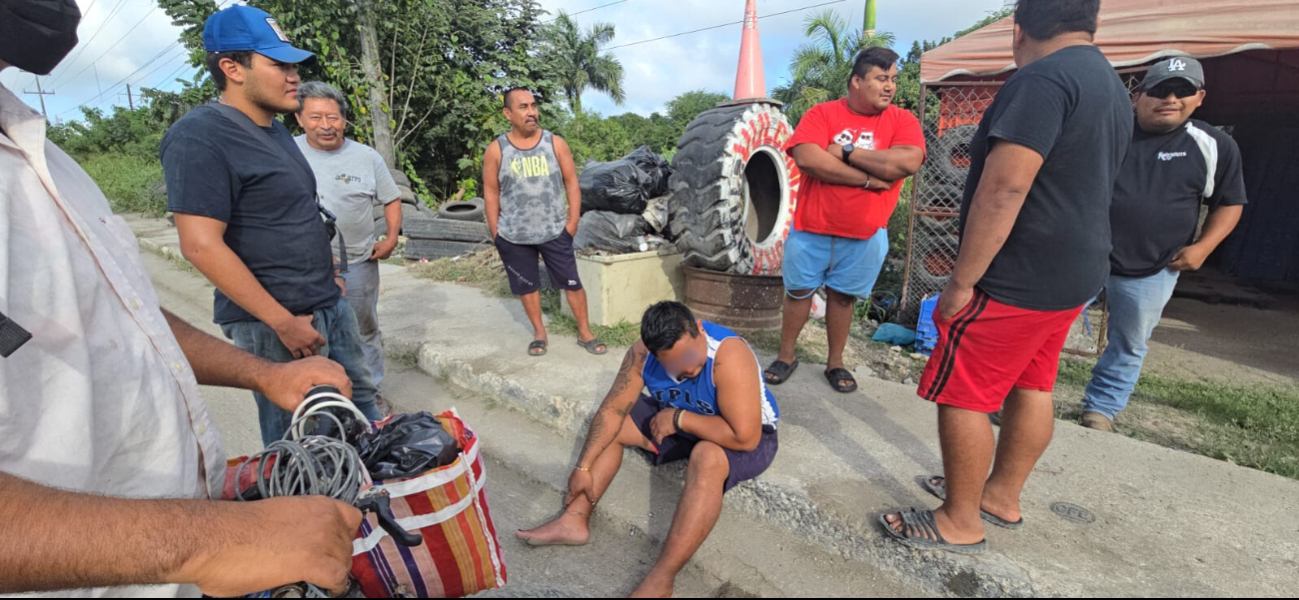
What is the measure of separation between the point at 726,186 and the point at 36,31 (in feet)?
12.2

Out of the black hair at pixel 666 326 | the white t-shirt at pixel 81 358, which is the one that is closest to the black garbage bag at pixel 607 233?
the black hair at pixel 666 326

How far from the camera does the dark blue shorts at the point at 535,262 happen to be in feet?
13.8

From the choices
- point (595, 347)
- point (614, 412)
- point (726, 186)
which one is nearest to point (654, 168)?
point (726, 186)

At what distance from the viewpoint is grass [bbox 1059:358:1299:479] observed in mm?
3146

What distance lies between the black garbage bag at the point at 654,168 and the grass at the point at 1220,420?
11.2 feet

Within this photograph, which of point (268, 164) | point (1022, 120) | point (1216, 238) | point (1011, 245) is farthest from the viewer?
point (1216, 238)

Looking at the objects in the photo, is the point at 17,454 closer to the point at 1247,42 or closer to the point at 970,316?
the point at 970,316

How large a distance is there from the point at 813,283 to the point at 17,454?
3.40m

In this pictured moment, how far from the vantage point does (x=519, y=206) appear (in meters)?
4.12

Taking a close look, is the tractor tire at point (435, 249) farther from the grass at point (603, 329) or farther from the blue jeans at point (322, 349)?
the blue jeans at point (322, 349)

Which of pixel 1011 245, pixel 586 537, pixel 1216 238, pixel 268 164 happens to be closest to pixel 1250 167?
pixel 1216 238

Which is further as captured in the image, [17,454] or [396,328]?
[396,328]

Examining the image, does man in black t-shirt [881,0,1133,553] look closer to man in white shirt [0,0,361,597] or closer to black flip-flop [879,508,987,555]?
black flip-flop [879,508,987,555]

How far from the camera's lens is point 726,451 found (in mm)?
2441
